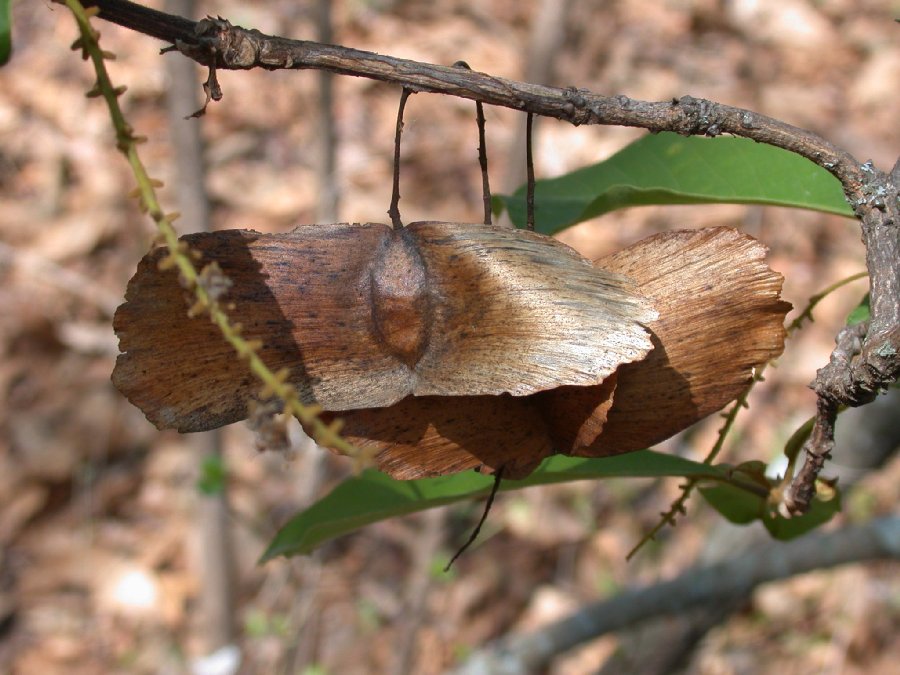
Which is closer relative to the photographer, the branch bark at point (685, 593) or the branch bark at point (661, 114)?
the branch bark at point (661, 114)

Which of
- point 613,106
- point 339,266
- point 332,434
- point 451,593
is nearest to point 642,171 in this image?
point 613,106

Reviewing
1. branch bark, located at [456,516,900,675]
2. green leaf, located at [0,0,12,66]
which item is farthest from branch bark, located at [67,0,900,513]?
branch bark, located at [456,516,900,675]

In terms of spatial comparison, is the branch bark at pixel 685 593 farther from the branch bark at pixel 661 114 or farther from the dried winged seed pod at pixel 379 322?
the dried winged seed pod at pixel 379 322

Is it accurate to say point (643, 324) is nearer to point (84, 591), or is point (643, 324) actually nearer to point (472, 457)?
point (472, 457)

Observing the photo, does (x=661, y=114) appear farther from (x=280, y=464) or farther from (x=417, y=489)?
(x=280, y=464)

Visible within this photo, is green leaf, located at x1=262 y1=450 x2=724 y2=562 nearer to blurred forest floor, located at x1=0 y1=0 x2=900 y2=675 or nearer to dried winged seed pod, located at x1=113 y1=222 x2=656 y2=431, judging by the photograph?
dried winged seed pod, located at x1=113 y1=222 x2=656 y2=431

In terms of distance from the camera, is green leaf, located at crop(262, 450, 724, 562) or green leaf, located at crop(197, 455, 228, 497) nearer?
green leaf, located at crop(262, 450, 724, 562)

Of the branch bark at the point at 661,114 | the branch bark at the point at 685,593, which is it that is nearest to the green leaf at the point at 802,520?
the branch bark at the point at 661,114
